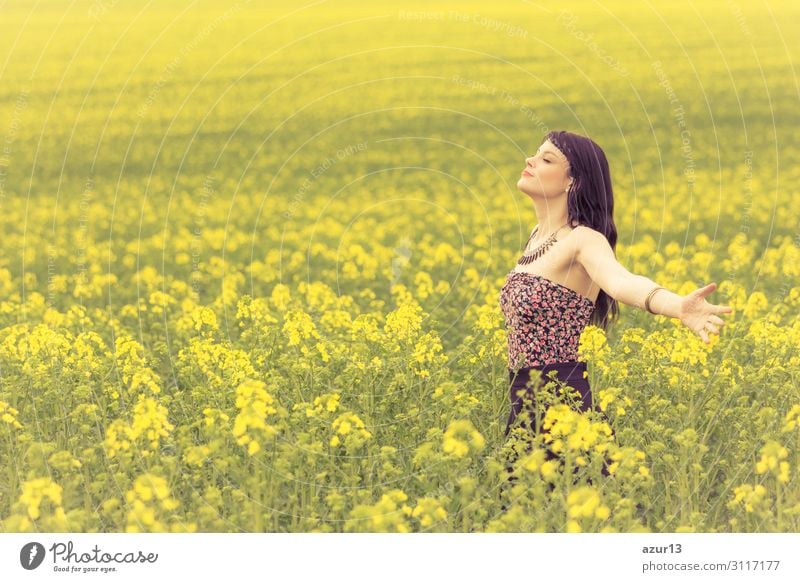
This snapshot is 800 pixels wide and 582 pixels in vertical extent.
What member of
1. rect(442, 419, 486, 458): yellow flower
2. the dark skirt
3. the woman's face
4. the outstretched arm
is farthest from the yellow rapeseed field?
the woman's face

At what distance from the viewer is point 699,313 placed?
386 cm

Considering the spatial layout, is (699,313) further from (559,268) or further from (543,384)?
(543,384)

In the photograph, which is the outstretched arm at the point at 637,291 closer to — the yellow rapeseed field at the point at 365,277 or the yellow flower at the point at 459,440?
the yellow rapeseed field at the point at 365,277

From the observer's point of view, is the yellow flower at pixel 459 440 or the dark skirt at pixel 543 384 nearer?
the yellow flower at pixel 459 440

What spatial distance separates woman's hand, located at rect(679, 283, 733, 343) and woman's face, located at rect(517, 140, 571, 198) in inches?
34.1

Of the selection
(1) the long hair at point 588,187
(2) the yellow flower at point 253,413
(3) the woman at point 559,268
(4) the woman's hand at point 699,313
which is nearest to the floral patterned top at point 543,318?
(3) the woman at point 559,268

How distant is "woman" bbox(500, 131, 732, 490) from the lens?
14.5 ft

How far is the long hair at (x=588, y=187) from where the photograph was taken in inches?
175

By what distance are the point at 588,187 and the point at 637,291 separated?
1.94ft

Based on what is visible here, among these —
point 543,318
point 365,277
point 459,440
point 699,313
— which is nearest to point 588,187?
point 543,318

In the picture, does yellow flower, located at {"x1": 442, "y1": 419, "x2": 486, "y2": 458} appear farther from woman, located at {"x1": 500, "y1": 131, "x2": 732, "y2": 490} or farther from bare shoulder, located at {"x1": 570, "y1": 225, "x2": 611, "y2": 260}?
bare shoulder, located at {"x1": 570, "y1": 225, "x2": 611, "y2": 260}

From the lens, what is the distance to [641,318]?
672 cm
